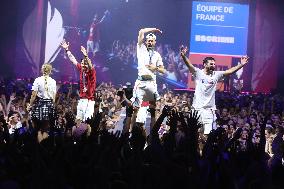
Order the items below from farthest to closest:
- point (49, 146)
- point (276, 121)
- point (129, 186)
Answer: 1. point (276, 121)
2. point (49, 146)
3. point (129, 186)

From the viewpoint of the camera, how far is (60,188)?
5.70ft

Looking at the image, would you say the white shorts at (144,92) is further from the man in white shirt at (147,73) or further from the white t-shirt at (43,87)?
the white t-shirt at (43,87)

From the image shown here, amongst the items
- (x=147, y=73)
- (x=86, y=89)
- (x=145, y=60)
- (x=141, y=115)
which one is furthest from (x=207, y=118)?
(x=86, y=89)

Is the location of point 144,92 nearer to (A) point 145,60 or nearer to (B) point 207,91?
(A) point 145,60

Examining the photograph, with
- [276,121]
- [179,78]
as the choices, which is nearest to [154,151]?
[276,121]

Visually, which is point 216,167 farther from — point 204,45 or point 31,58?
point 31,58

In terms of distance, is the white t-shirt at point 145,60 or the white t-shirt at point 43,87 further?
the white t-shirt at point 43,87

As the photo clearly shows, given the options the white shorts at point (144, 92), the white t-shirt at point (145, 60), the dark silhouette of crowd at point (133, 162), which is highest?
the white t-shirt at point (145, 60)

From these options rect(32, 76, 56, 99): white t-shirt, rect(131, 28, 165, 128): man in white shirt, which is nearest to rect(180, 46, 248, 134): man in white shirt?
rect(131, 28, 165, 128): man in white shirt

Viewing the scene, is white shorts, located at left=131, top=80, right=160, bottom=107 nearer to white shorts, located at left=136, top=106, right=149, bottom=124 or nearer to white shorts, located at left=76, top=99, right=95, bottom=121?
white shorts, located at left=136, top=106, right=149, bottom=124

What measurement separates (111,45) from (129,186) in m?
19.2

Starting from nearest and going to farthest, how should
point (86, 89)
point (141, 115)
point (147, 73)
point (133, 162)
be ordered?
1. point (133, 162)
2. point (141, 115)
3. point (147, 73)
4. point (86, 89)

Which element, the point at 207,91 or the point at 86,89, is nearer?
the point at 207,91

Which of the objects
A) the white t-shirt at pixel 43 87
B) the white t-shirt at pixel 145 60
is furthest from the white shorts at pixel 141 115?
the white t-shirt at pixel 43 87
